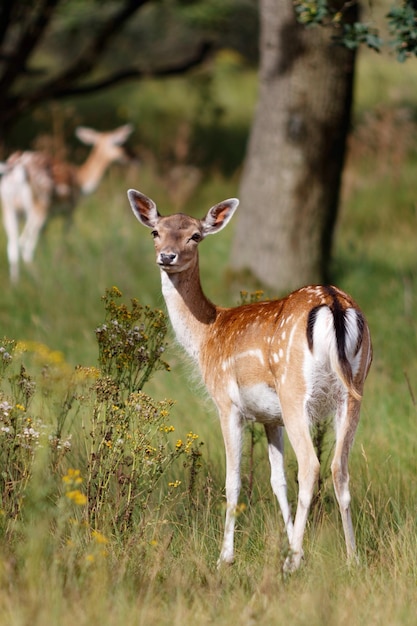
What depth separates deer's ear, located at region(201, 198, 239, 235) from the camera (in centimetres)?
534

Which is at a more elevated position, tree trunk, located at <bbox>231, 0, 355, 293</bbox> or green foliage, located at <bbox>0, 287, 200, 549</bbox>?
tree trunk, located at <bbox>231, 0, 355, 293</bbox>

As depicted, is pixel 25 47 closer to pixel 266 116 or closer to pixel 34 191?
pixel 34 191

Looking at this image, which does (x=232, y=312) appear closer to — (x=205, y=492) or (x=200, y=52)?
(x=205, y=492)

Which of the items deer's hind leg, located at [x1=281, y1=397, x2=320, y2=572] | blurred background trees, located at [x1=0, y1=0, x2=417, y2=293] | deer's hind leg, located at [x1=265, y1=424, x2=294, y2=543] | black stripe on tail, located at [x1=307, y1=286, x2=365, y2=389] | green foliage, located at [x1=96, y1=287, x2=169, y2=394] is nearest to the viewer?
black stripe on tail, located at [x1=307, y1=286, x2=365, y2=389]

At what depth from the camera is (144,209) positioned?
5383 millimetres

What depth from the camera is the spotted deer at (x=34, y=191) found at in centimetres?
1136

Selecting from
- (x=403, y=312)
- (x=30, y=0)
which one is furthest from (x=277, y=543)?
(x=30, y=0)

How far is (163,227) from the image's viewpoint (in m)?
5.14

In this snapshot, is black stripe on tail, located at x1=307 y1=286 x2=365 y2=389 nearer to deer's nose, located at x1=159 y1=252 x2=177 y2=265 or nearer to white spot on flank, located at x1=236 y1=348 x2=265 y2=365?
white spot on flank, located at x1=236 y1=348 x2=265 y2=365

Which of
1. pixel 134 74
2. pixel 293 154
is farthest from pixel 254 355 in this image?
pixel 134 74

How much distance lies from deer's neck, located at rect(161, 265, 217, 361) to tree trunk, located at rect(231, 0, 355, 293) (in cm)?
374

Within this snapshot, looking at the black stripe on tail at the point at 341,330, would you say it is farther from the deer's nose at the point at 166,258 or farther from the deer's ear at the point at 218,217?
the deer's ear at the point at 218,217

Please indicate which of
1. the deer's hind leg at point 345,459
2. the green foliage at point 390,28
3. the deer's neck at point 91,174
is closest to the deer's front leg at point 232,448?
the deer's hind leg at point 345,459

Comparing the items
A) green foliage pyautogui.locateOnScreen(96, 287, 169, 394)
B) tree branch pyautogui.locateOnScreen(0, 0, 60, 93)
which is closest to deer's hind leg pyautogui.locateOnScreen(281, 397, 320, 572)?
green foliage pyautogui.locateOnScreen(96, 287, 169, 394)
